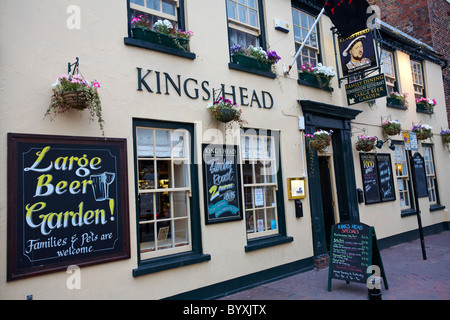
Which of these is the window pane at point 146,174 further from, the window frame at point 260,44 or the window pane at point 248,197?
the window frame at point 260,44

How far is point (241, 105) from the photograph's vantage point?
22.2 feet

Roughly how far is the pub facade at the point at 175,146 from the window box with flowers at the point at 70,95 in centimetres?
3

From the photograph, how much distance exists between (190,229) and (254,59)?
147 inches

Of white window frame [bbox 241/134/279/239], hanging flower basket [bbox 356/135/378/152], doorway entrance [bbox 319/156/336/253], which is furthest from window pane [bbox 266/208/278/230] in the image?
hanging flower basket [bbox 356/135/378/152]

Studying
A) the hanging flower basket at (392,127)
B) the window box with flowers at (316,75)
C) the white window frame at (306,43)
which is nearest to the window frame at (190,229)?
the window box with flowers at (316,75)

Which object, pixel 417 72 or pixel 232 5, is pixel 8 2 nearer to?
pixel 232 5

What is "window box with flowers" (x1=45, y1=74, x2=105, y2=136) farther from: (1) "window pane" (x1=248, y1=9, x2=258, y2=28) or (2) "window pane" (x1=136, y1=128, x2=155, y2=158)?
(1) "window pane" (x1=248, y1=9, x2=258, y2=28)

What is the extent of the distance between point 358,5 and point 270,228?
5805 mm

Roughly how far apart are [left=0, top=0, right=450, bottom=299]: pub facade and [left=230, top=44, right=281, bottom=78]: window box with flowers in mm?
27

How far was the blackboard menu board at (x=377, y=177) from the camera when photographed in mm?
9484

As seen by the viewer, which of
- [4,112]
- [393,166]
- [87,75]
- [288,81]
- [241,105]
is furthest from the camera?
[393,166]

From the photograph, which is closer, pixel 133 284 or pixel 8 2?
pixel 8 2
